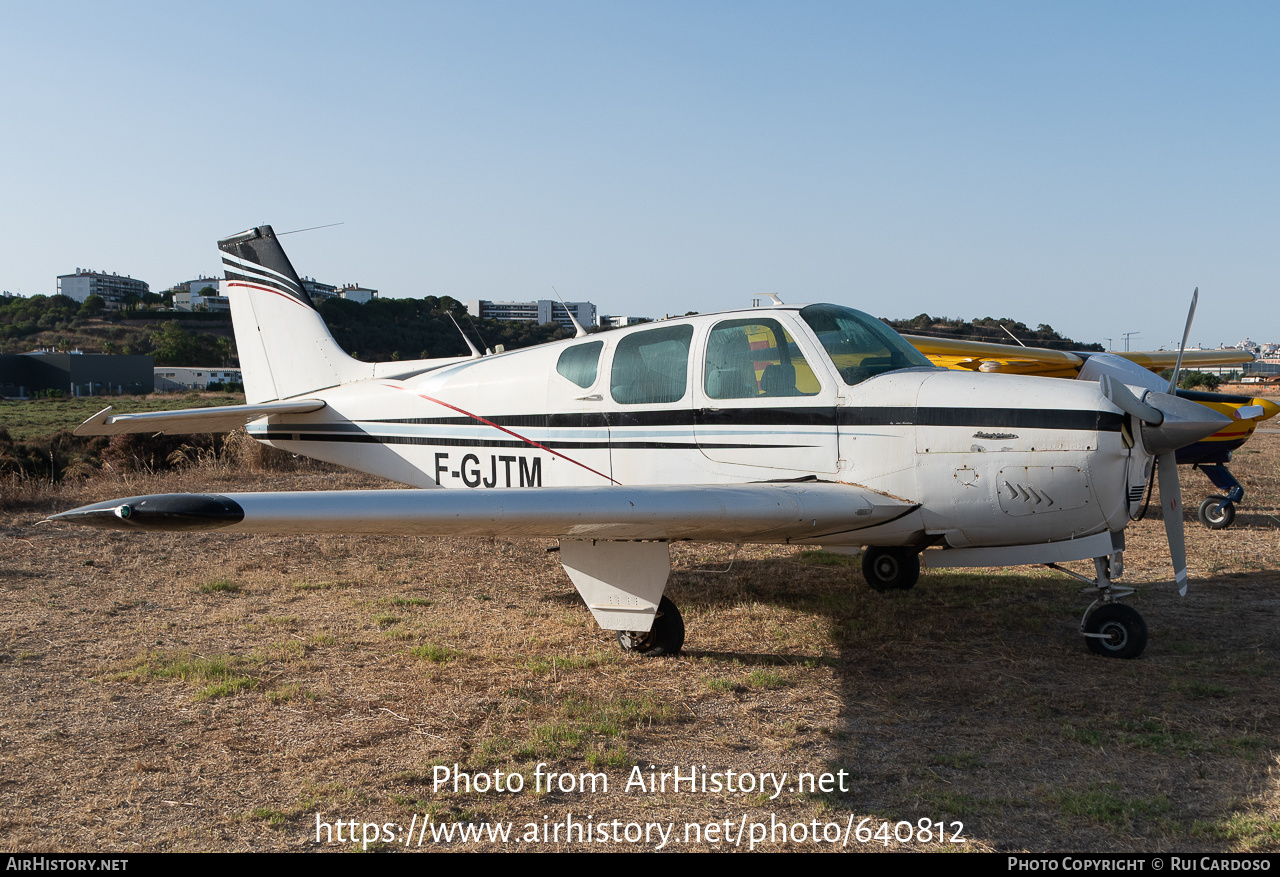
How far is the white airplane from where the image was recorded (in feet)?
14.6

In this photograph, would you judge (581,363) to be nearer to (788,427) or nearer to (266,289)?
(788,427)

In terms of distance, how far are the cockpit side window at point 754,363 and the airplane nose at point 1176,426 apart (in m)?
1.91

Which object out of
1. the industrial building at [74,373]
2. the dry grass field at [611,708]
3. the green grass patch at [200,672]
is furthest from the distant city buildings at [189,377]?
the green grass patch at [200,672]

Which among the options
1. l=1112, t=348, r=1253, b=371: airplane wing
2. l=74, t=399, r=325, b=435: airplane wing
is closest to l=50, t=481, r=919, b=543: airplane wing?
l=74, t=399, r=325, b=435: airplane wing

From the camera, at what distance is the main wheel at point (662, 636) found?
548 cm

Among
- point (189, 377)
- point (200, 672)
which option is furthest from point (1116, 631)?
point (189, 377)

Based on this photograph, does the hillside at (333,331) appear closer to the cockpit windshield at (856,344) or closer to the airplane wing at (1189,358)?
the airplane wing at (1189,358)

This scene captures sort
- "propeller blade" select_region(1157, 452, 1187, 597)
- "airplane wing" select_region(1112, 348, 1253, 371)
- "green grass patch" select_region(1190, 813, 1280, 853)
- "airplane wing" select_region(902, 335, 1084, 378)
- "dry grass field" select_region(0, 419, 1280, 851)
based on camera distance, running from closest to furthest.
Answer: "green grass patch" select_region(1190, 813, 1280, 853)
"dry grass field" select_region(0, 419, 1280, 851)
"propeller blade" select_region(1157, 452, 1187, 597)
"airplane wing" select_region(902, 335, 1084, 378)
"airplane wing" select_region(1112, 348, 1253, 371)

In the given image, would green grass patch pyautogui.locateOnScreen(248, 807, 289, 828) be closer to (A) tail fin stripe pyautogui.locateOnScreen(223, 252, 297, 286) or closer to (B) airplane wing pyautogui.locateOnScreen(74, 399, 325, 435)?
(B) airplane wing pyautogui.locateOnScreen(74, 399, 325, 435)

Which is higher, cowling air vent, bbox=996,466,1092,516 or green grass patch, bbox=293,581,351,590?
cowling air vent, bbox=996,466,1092,516

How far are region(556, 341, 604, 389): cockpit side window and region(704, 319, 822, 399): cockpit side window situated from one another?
97cm

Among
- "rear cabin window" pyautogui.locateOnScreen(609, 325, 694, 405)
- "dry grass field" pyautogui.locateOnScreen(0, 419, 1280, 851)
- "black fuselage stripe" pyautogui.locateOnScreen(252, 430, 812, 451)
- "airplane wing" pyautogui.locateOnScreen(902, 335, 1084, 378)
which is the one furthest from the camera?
"airplane wing" pyautogui.locateOnScreen(902, 335, 1084, 378)

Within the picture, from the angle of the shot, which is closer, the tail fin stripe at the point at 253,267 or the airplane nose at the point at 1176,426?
the airplane nose at the point at 1176,426
